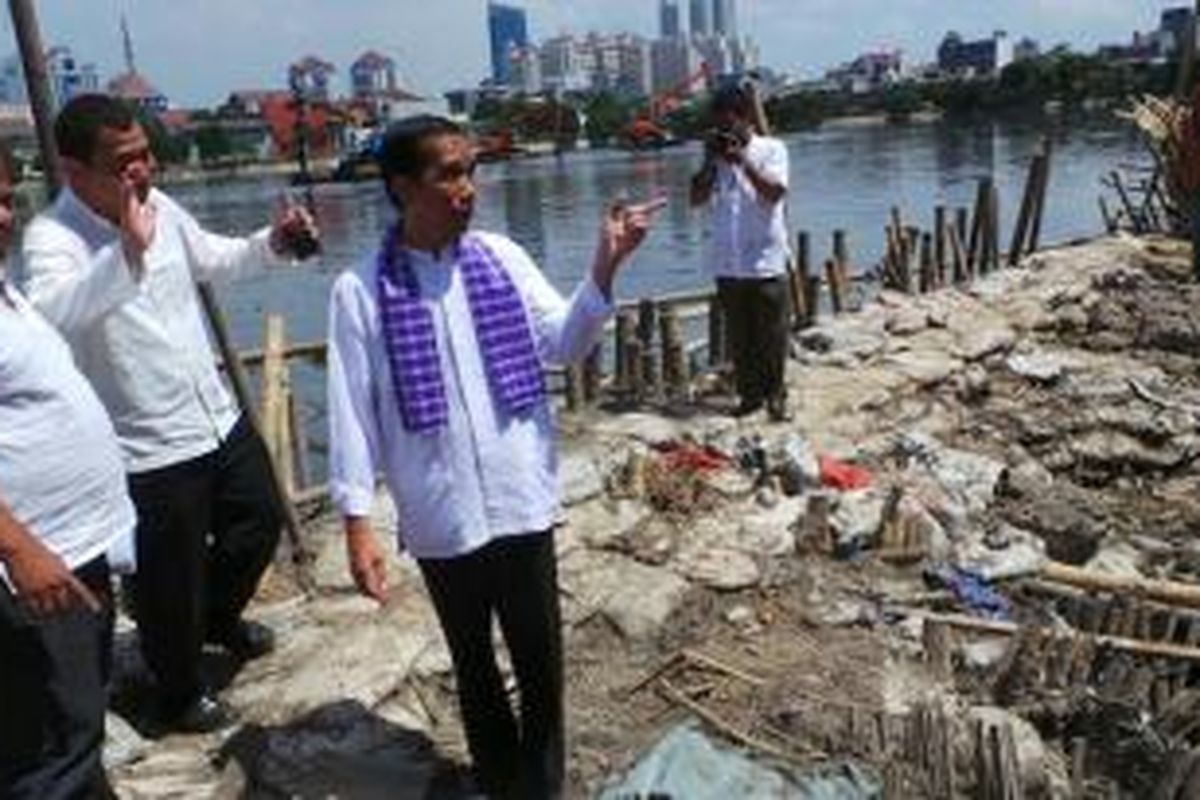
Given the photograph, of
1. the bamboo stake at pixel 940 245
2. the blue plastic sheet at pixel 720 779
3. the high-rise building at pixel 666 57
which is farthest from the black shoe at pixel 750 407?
the high-rise building at pixel 666 57

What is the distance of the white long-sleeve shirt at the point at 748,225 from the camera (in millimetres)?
7742

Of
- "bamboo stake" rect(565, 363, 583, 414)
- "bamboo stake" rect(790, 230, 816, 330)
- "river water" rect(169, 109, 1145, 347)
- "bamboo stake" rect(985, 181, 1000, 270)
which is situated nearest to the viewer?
"bamboo stake" rect(565, 363, 583, 414)

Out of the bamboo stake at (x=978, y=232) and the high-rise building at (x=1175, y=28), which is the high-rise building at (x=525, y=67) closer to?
the high-rise building at (x=1175, y=28)

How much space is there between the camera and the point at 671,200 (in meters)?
39.9

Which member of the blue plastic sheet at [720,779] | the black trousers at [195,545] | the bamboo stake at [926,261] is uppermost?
the black trousers at [195,545]

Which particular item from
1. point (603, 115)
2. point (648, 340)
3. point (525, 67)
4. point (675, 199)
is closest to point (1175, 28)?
point (675, 199)

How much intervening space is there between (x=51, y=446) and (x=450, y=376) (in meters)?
0.87

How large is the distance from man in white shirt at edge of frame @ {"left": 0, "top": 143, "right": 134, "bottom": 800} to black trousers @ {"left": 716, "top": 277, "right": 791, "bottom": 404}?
5030 mm

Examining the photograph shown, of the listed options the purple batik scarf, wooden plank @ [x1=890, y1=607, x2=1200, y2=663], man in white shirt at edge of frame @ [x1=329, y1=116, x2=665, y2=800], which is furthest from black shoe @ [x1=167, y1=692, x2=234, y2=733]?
wooden plank @ [x1=890, y1=607, x2=1200, y2=663]

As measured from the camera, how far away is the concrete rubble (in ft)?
14.8

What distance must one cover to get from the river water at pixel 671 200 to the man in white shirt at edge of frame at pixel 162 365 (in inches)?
25.5

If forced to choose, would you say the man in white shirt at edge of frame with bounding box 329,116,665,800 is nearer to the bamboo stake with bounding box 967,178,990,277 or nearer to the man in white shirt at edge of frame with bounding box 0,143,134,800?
the man in white shirt at edge of frame with bounding box 0,143,134,800

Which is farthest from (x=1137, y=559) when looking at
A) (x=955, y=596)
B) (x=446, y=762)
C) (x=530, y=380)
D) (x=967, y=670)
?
(x=530, y=380)

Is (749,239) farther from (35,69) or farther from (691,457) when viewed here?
(35,69)
